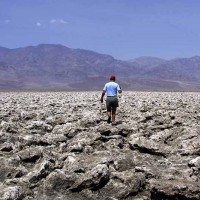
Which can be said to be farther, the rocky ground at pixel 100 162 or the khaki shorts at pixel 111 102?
the khaki shorts at pixel 111 102

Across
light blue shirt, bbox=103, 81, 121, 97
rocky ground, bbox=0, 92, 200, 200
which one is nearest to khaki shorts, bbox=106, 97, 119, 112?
light blue shirt, bbox=103, 81, 121, 97

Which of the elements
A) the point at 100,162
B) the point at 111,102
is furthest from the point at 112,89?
the point at 100,162

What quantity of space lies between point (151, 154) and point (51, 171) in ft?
7.79

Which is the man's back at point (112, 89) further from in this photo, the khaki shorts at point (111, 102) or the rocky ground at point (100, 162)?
the rocky ground at point (100, 162)

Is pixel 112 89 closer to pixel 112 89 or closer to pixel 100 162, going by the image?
pixel 112 89

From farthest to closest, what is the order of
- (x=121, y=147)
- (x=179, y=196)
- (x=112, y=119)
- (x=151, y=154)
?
(x=112, y=119) < (x=121, y=147) < (x=151, y=154) < (x=179, y=196)

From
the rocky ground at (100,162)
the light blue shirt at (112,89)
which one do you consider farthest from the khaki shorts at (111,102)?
the rocky ground at (100,162)

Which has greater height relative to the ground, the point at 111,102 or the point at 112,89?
the point at 112,89

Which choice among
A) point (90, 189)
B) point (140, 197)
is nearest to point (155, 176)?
point (140, 197)

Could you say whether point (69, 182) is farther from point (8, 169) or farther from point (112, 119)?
point (112, 119)

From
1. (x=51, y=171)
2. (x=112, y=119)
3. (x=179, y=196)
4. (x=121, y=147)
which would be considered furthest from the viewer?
(x=112, y=119)

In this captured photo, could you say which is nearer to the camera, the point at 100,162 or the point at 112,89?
the point at 100,162

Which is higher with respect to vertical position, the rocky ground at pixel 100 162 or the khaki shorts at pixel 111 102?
the khaki shorts at pixel 111 102

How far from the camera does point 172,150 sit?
992 centimetres
